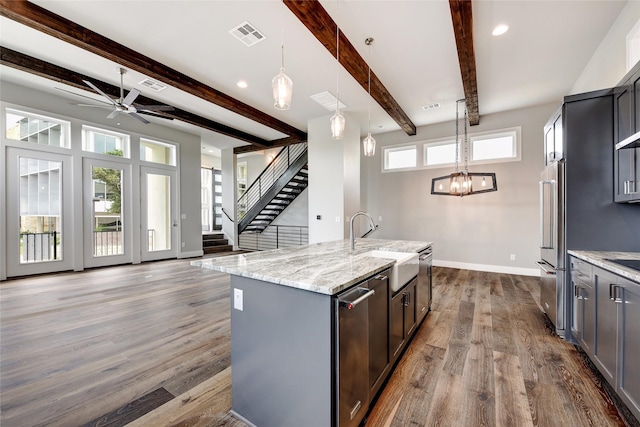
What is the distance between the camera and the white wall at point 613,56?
2641 mm

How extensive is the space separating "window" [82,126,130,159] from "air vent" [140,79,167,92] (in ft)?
7.49

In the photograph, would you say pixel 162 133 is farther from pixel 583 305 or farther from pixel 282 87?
pixel 583 305

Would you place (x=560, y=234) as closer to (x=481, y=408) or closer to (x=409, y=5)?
(x=481, y=408)

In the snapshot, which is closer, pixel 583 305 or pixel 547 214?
pixel 583 305

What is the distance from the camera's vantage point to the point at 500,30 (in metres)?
3.07

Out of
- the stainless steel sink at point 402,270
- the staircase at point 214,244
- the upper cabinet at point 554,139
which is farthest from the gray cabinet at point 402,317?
the staircase at point 214,244

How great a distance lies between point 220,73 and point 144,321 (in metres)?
3.58

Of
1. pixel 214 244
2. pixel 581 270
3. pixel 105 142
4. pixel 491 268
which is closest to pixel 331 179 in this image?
pixel 491 268

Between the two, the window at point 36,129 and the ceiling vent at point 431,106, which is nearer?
the window at point 36,129

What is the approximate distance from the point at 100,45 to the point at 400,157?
6.07 meters

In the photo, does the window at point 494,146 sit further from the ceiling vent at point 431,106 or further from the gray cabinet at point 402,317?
the gray cabinet at point 402,317

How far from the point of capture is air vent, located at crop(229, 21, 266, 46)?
2.99 meters

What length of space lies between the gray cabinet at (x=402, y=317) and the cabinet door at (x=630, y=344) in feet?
4.29

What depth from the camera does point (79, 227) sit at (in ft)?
17.6
